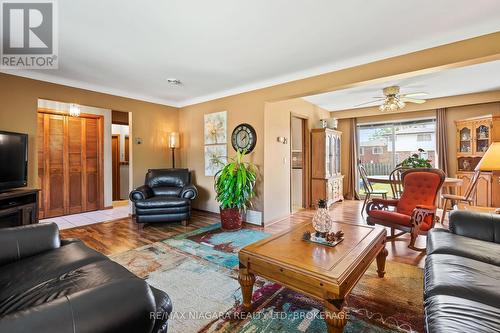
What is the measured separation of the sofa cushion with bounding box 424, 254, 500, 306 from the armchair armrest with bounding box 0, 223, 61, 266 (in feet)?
8.41

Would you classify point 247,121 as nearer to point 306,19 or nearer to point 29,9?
point 306,19

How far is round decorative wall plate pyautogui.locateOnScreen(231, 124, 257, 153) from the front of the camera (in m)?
4.34

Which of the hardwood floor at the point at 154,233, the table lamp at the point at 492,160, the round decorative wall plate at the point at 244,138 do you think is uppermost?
the round decorative wall plate at the point at 244,138

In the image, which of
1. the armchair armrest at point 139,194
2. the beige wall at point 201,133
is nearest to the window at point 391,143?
the beige wall at point 201,133

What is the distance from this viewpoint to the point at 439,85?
4.39m

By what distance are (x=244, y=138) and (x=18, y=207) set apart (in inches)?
129

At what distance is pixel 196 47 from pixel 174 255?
96.8 inches

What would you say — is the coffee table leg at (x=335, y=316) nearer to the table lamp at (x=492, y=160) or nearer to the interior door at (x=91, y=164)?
the table lamp at (x=492, y=160)

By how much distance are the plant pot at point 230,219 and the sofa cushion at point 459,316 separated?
294 centimetres

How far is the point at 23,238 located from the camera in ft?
5.63

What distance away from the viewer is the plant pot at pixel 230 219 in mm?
3959

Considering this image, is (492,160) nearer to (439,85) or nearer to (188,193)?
(439,85)

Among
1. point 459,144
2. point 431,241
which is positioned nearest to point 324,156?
point 459,144

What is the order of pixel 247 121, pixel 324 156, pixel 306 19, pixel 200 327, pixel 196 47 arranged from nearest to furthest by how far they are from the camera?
pixel 200 327
pixel 306 19
pixel 196 47
pixel 247 121
pixel 324 156
